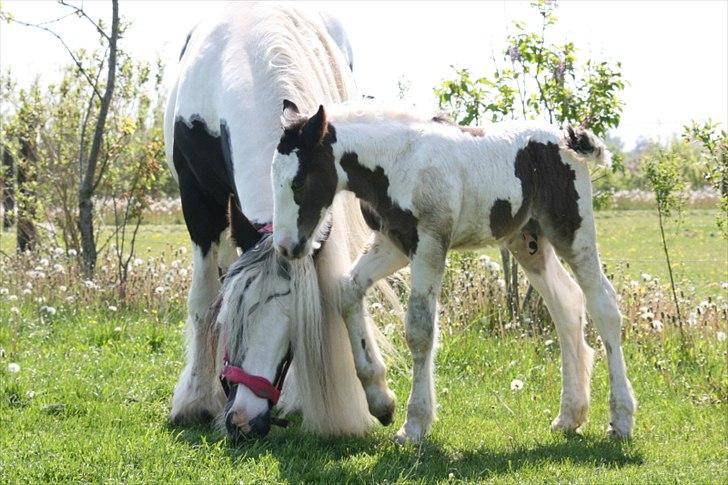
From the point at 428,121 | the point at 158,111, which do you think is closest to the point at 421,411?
the point at 428,121

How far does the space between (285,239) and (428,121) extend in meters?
1.08

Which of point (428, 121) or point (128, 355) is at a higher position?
point (428, 121)

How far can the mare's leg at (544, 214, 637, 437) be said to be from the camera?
554 centimetres

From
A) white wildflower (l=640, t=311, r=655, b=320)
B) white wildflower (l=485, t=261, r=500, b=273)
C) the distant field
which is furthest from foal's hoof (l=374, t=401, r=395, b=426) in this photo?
the distant field

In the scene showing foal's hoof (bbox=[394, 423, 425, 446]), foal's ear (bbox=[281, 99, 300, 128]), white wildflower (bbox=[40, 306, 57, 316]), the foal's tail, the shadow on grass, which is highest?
foal's ear (bbox=[281, 99, 300, 128])

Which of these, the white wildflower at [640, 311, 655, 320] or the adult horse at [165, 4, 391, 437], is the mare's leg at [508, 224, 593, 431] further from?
the white wildflower at [640, 311, 655, 320]

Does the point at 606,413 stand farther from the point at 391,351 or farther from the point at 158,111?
the point at 158,111

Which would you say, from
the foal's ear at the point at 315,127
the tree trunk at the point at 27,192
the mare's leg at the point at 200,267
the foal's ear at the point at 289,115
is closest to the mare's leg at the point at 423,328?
the foal's ear at the point at 315,127

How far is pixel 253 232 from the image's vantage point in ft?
16.9

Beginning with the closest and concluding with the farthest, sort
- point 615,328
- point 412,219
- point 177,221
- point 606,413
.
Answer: point 412,219
point 615,328
point 606,413
point 177,221

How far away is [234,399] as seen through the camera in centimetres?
503

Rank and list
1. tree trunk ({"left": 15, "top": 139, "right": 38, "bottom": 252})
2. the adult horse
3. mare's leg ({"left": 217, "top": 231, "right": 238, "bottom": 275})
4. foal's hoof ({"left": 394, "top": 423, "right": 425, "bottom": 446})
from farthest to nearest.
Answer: tree trunk ({"left": 15, "top": 139, "right": 38, "bottom": 252}), mare's leg ({"left": 217, "top": 231, "right": 238, "bottom": 275}), foal's hoof ({"left": 394, "top": 423, "right": 425, "bottom": 446}), the adult horse

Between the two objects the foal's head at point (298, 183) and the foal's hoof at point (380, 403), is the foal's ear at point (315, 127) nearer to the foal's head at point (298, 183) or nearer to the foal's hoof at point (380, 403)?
the foal's head at point (298, 183)

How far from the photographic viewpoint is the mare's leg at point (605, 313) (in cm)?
554
